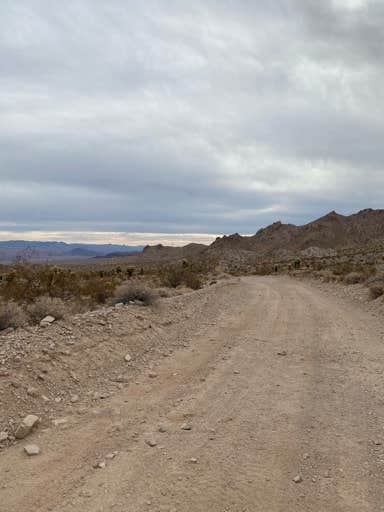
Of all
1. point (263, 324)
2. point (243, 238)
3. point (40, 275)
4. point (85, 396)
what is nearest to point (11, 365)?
point (85, 396)

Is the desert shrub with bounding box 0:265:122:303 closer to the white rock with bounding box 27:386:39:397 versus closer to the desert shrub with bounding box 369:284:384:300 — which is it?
the white rock with bounding box 27:386:39:397

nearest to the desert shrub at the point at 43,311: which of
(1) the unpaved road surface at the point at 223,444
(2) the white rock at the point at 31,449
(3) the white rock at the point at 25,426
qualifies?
(1) the unpaved road surface at the point at 223,444

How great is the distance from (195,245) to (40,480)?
163600 millimetres

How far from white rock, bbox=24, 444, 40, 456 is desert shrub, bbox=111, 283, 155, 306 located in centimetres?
858

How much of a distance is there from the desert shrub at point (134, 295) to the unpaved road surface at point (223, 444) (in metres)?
Answer: 4.49

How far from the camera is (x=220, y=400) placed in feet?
22.6

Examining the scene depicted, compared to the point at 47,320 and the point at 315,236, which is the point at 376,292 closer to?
the point at 47,320

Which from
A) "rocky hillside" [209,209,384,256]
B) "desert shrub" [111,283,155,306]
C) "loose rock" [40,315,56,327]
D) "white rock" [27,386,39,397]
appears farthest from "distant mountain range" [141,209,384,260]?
"white rock" [27,386,39,397]

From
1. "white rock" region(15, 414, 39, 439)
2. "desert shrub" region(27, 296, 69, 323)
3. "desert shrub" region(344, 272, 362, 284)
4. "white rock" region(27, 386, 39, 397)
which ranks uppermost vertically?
"desert shrub" region(344, 272, 362, 284)

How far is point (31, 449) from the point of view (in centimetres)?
530

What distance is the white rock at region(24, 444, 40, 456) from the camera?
17.2ft

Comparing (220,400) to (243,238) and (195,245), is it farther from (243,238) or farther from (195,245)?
(195,245)

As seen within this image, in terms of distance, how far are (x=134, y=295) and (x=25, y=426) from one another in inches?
335

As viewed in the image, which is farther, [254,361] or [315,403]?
[254,361]
